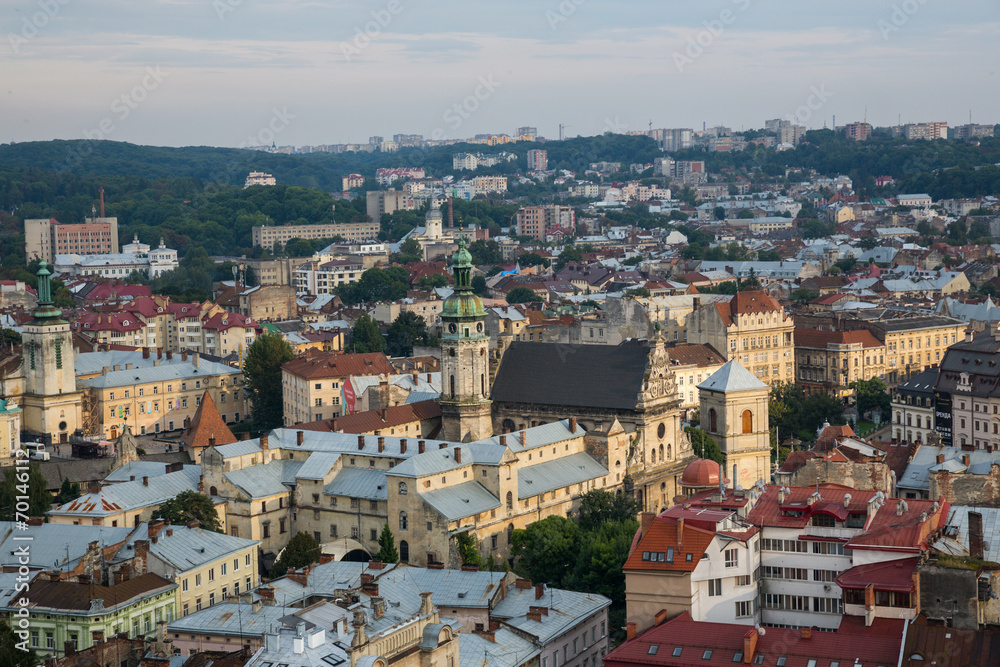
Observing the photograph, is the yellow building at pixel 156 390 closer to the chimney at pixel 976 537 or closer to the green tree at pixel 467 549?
the green tree at pixel 467 549

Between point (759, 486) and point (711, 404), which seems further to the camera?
point (711, 404)

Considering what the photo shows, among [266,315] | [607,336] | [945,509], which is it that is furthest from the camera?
[266,315]

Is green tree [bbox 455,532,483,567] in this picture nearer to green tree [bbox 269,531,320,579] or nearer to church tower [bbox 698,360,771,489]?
green tree [bbox 269,531,320,579]

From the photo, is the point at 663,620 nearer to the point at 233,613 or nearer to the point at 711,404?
the point at 233,613

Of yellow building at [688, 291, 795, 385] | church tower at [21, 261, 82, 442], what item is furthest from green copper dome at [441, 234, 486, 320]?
yellow building at [688, 291, 795, 385]

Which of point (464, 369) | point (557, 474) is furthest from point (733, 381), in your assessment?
point (557, 474)

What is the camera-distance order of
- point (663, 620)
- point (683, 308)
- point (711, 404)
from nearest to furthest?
point (663, 620) < point (711, 404) < point (683, 308)

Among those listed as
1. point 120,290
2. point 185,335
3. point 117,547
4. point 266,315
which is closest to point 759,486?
point 117,547

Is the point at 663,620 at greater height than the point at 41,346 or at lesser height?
lesser
